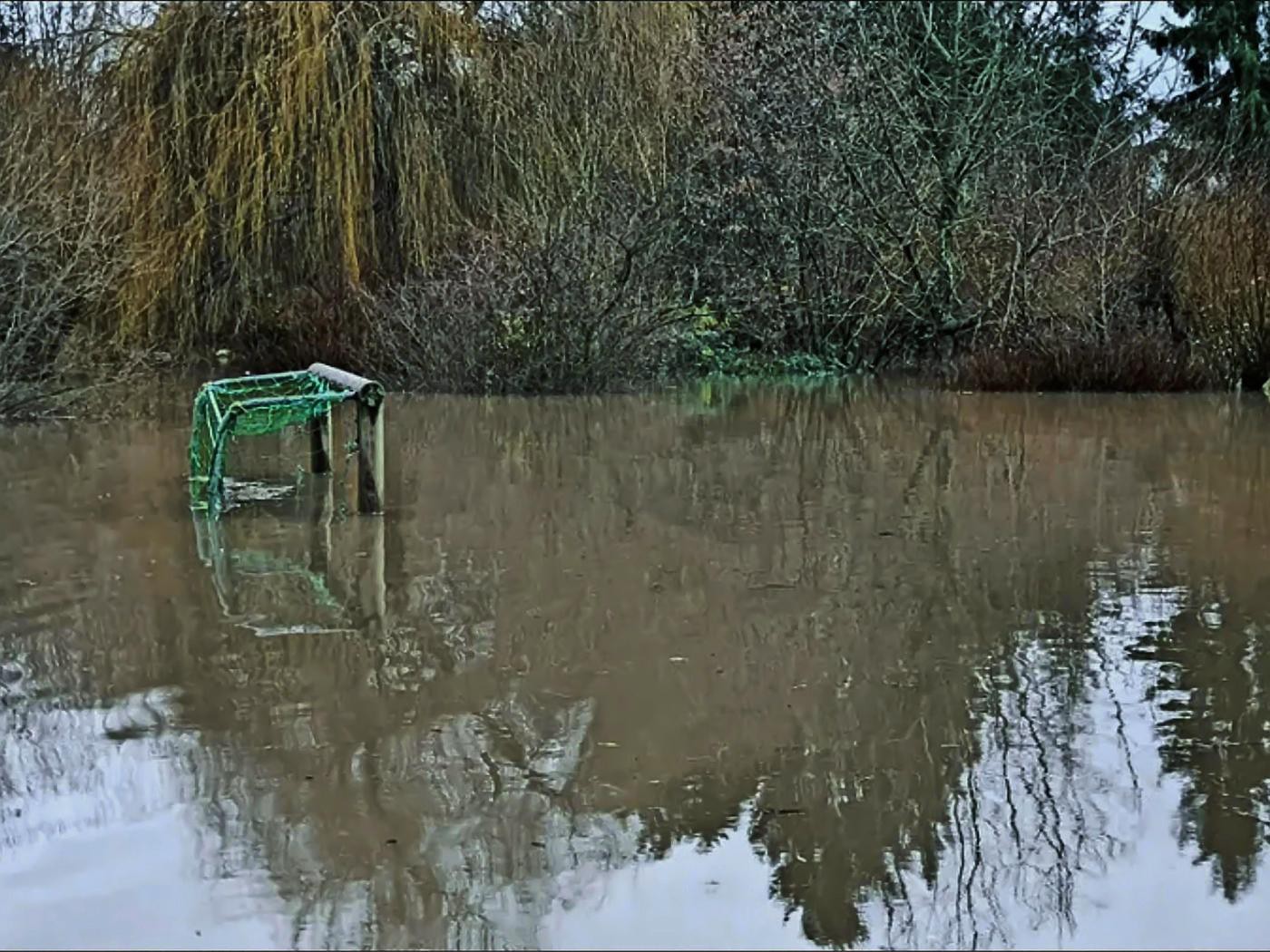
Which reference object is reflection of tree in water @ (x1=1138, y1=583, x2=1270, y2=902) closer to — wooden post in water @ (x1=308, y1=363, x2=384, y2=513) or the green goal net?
wooden post in water @ (x1=308, y1=363, x2=384, y2=513)

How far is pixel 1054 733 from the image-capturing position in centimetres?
489

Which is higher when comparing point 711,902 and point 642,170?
point 642,170

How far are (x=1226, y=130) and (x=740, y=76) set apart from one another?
10086mm

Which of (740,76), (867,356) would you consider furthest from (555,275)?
(867,356)

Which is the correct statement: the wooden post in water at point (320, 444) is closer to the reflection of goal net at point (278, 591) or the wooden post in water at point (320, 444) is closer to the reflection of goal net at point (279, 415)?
the reflection of goal net at point (279, 415)

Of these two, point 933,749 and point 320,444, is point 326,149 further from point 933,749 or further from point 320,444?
point 933,749

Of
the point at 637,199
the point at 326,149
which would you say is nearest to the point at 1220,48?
the point at 637,199

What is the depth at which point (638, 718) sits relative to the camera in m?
5.09

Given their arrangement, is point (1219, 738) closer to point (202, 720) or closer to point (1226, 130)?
point (202, 720)

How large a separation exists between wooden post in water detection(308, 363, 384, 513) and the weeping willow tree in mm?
10333

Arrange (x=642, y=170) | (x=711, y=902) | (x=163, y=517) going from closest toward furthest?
(x=711, y=902)
(x=163, y=517)
(x=642, y=170)

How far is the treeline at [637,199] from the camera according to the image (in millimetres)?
18141

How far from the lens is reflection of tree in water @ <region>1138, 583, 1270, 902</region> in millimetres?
4051

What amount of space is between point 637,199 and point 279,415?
10.5 metres
